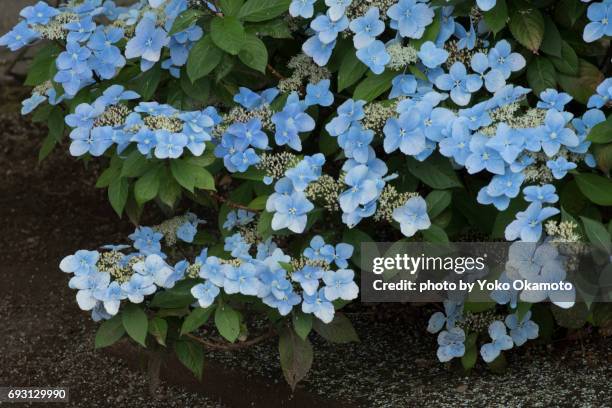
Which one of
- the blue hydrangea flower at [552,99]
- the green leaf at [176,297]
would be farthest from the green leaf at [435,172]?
the green leaf at [176,297]

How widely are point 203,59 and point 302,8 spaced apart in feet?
0.82

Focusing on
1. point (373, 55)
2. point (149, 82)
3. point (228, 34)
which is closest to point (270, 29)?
point (228, 34)

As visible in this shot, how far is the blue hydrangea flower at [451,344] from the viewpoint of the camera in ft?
8.47

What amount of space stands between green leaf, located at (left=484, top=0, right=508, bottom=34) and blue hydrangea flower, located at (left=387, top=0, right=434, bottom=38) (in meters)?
0.13

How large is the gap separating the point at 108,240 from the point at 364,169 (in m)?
1.91

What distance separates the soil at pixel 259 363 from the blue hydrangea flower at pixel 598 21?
0.85 metres

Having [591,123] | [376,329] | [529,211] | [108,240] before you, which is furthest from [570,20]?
[108,240]

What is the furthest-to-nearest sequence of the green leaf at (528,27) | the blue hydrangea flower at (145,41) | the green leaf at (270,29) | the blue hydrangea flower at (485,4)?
the blue hydrangea flower at (145,41) < the green leaf at (270,29) < the green leaf at (528,27) < the blue hydrangea flower at (485,4)

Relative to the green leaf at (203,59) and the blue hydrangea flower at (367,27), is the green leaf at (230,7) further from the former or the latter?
the blue hydrangea flower at (367,27)

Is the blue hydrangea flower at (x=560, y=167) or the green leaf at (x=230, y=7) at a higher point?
the green leaf at (x=230, y=7)

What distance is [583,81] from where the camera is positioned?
7.72 feet

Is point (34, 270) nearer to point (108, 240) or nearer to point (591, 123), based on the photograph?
point (108, 240)

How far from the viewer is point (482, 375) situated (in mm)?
2654

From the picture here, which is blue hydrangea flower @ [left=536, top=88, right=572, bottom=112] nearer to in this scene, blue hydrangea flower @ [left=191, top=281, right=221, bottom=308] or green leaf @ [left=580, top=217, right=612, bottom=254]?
green leaf @ [left=580, top=217, right=612, bottom=254]
